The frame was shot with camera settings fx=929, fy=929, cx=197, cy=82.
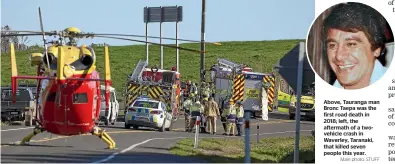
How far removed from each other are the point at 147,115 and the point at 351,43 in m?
22.4

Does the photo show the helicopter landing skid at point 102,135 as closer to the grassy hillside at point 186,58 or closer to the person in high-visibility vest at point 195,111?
the person in high-visibility vest at point 195,111

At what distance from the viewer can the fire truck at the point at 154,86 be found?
150ft

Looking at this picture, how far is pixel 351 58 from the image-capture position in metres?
16.0

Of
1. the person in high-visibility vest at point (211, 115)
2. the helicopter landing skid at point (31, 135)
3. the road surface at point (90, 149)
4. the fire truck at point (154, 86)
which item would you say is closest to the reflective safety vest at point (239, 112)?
the person in high-visibility vest at point (211, 115)

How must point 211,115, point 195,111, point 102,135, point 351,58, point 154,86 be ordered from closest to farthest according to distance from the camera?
point 351,58
point 102,135
point 211,115
point 195,111
point 154,86

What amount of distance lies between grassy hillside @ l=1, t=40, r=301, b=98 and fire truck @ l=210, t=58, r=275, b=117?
787 inches

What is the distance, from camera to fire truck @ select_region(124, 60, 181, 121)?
45812mm

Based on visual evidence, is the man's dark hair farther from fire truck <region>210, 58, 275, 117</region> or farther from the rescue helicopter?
fire truck <region>210, 58, 275, 117</region>

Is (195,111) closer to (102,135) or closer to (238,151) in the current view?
(238,151)

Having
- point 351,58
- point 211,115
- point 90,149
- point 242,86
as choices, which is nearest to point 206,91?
point 242,86

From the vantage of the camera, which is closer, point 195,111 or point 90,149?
point 90,149

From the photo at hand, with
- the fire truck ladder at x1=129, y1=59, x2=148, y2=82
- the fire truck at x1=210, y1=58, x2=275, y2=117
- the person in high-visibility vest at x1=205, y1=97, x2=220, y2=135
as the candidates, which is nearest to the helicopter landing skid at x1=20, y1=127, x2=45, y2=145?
the person in high-visibility vest at x1=205, y1=97, x2=220, y2=135

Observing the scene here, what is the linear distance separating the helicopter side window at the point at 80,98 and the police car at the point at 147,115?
47.8ft

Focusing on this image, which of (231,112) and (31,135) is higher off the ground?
(231,112)
